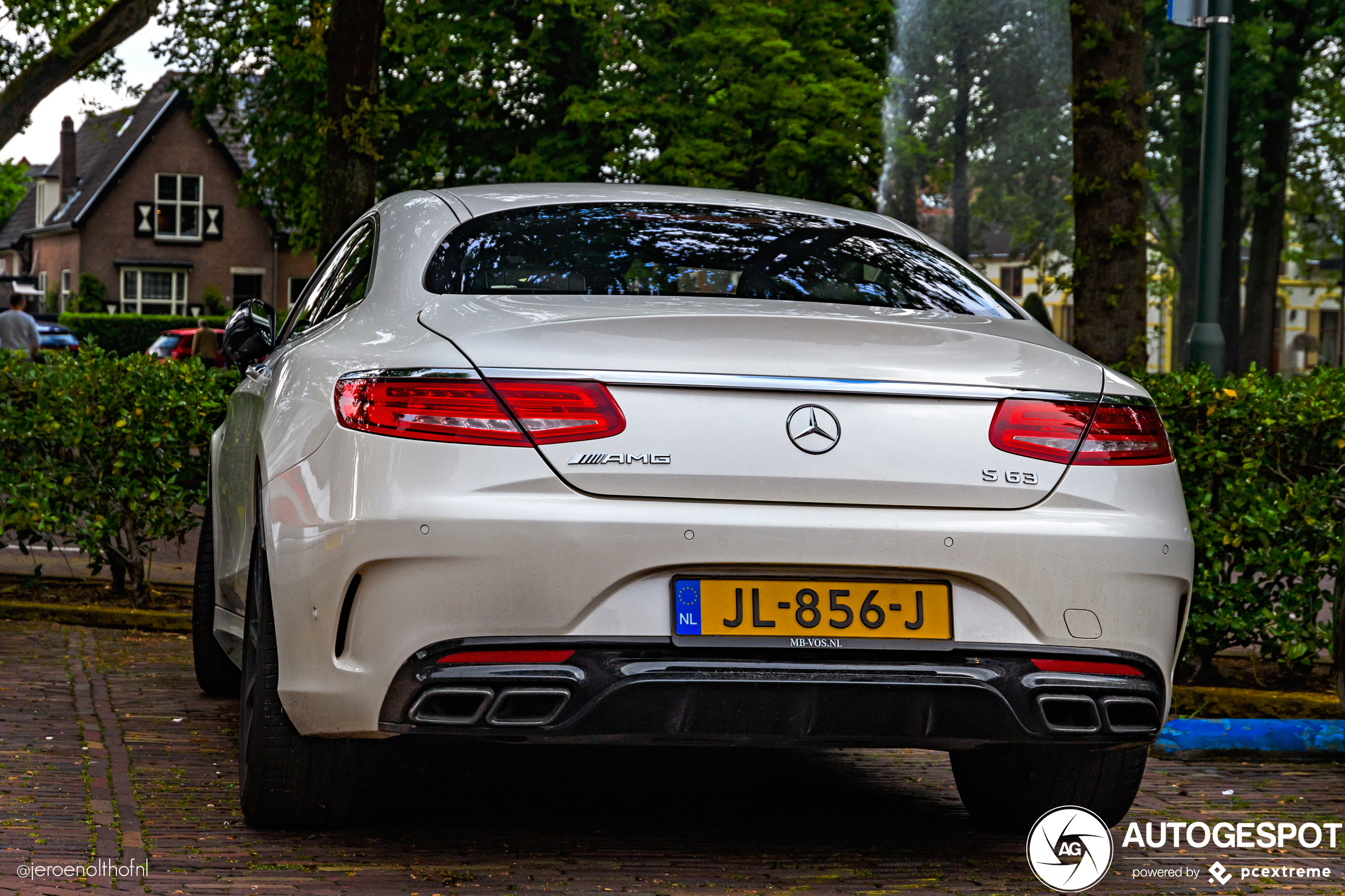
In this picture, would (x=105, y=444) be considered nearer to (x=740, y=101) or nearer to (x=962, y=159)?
(x=740, y=101)

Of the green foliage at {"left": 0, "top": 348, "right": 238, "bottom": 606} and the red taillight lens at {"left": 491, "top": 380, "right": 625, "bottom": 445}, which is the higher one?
the red taillight lens at {"left": 491, "top": 380, "right": 625, "bottom": 445}

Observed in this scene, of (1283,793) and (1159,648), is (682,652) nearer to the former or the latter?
(1159,648)

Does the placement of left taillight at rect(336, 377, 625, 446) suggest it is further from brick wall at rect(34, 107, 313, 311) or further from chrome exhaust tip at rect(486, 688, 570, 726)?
brick wall at rect(34, 107, 313, 311)

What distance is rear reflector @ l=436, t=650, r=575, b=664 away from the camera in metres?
3.45

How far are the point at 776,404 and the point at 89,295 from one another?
61201 millimetres

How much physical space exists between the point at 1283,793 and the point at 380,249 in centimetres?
321

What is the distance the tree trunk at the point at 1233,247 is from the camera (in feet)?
96.2

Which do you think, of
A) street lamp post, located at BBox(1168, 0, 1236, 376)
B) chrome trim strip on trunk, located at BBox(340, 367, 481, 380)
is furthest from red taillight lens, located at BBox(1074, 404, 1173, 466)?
street lamp post, located at BBox(1168, 0, 1236, 376)

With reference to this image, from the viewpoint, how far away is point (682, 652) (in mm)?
3492

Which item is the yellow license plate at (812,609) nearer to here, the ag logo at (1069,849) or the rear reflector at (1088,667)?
the rear reflector at (1088,667)

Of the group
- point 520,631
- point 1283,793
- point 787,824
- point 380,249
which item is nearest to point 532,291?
point 380,249

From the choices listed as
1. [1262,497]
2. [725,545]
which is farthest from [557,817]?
[1262,497]

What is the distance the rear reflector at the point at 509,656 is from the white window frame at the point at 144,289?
205ft

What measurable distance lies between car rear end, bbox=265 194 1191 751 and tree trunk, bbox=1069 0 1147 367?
522cm
